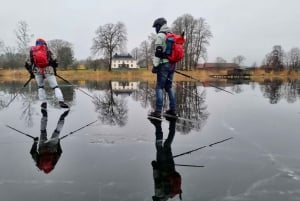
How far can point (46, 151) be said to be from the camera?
14.9ft

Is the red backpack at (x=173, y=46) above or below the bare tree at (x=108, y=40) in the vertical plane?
below

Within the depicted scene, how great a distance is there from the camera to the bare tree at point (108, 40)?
206ft

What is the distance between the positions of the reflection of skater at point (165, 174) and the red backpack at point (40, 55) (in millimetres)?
4495

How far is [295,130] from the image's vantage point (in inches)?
238

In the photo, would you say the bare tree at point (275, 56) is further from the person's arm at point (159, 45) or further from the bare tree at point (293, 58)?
the person's arm at point (159, 45)

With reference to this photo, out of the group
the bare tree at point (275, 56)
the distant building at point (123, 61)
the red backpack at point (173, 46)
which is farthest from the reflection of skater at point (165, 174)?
the distant building at point (123, 61)

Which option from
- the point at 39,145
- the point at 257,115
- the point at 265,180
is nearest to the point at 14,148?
the point at 39,145

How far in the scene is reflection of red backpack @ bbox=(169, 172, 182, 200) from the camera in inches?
118

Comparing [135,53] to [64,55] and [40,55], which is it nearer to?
[64,55]

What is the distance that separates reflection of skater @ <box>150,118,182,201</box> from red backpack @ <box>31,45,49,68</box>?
450cm

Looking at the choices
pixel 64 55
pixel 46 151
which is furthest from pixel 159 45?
pixel 64 55

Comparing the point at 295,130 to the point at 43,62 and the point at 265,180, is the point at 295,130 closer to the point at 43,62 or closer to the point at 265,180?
the point at 265,180

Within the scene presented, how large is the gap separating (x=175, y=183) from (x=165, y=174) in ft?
0.99

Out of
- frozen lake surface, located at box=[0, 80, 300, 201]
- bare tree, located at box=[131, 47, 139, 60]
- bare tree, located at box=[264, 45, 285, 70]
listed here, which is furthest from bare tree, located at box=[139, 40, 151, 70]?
frozen lake surface, located at box=[0, 80, 300, 201]
